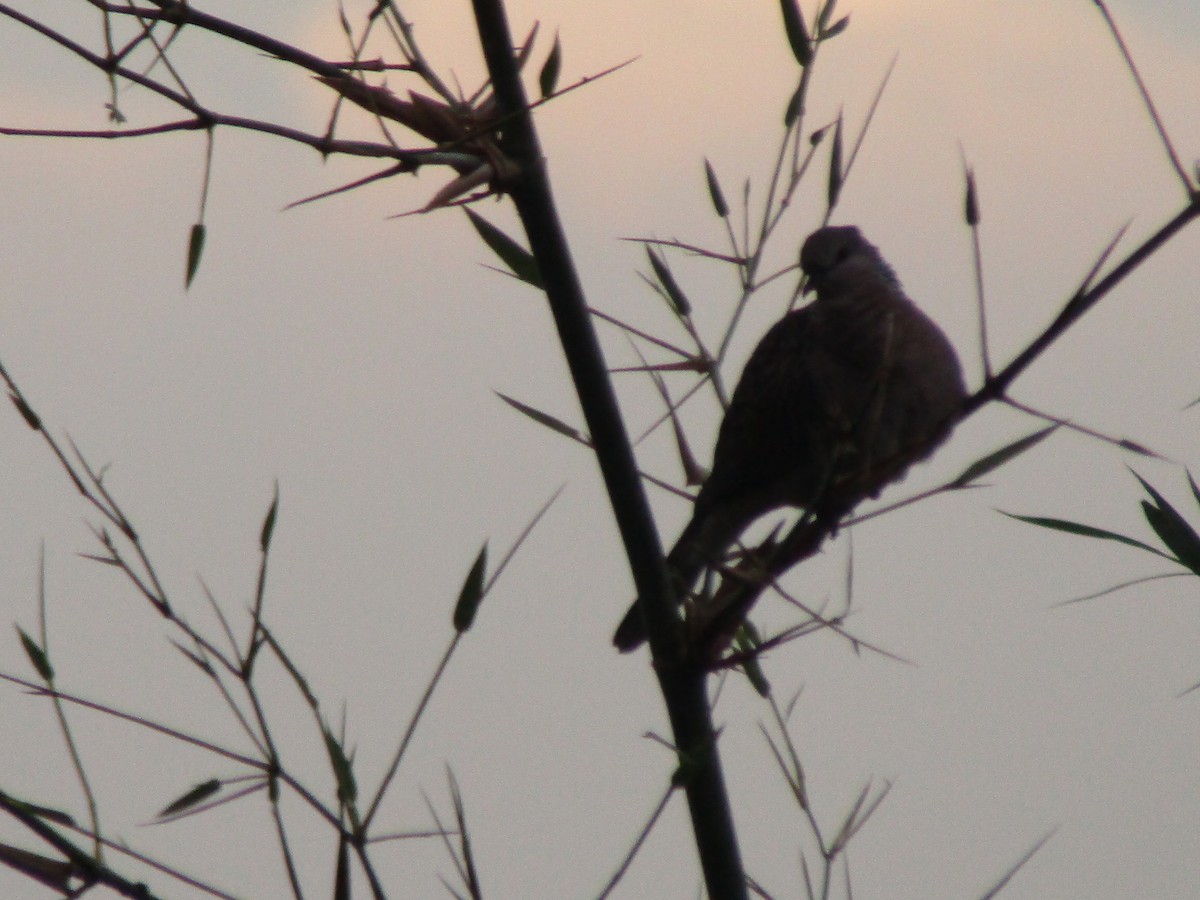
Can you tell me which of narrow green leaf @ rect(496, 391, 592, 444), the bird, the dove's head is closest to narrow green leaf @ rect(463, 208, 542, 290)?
narrow green leaf @ rect(496, 391, 592, 444)

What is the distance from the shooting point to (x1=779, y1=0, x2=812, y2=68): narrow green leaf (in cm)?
172

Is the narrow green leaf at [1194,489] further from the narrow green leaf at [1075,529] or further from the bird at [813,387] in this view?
the bird at [813,387]

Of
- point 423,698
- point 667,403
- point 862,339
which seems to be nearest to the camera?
point 423,698

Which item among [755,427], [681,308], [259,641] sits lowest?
[259,641]

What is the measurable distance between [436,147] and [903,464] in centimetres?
47

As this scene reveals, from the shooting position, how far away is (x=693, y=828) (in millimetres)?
1357

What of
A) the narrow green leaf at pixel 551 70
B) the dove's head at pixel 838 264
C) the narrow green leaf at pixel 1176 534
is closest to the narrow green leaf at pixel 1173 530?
the narrow green leaf at pixel 1176 534

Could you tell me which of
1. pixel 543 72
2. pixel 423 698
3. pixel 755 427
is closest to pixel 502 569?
pixel 423 698

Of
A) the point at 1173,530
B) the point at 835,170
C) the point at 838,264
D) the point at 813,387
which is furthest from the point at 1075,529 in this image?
the point at 838,264

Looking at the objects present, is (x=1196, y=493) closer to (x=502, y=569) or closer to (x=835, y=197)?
(x=835, y=197)

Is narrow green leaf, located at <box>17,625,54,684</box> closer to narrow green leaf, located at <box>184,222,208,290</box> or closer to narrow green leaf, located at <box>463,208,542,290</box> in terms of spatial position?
narrow green leaf, located at <box>184,222,208,290</box>

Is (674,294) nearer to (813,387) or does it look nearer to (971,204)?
(971,204)

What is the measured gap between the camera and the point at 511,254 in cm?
159

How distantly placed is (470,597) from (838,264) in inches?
89.1
